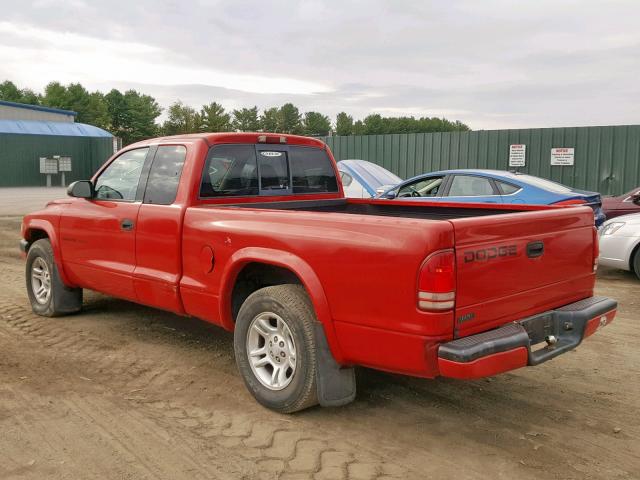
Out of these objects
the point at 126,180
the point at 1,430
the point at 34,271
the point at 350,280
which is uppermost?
the point at 126,180

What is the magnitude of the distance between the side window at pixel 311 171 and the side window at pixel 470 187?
4.11 metres

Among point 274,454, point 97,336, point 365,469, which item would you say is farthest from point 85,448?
point 97,336

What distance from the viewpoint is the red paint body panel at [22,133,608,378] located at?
321cm

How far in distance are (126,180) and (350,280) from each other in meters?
2.86

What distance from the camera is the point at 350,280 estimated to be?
345cm

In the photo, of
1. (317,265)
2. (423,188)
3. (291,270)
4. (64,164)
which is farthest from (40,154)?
(317,265)

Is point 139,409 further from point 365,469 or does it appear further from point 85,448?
point 365,469

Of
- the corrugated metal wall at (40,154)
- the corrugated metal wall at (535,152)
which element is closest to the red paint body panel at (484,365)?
the corrugated metal wall at (535,152)

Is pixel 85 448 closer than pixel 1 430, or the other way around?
pixel 85 448

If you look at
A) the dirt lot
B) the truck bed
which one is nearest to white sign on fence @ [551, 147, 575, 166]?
the dirt lot

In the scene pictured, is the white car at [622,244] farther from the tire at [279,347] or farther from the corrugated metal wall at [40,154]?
the corrugated metal wall at [40,154]

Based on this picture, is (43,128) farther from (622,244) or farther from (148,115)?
(148,115)

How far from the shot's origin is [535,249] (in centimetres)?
363

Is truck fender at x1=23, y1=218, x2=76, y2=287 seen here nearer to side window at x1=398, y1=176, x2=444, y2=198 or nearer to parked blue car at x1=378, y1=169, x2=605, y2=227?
parked blue car at x1=378, y1=169, x2=605, y2=227
